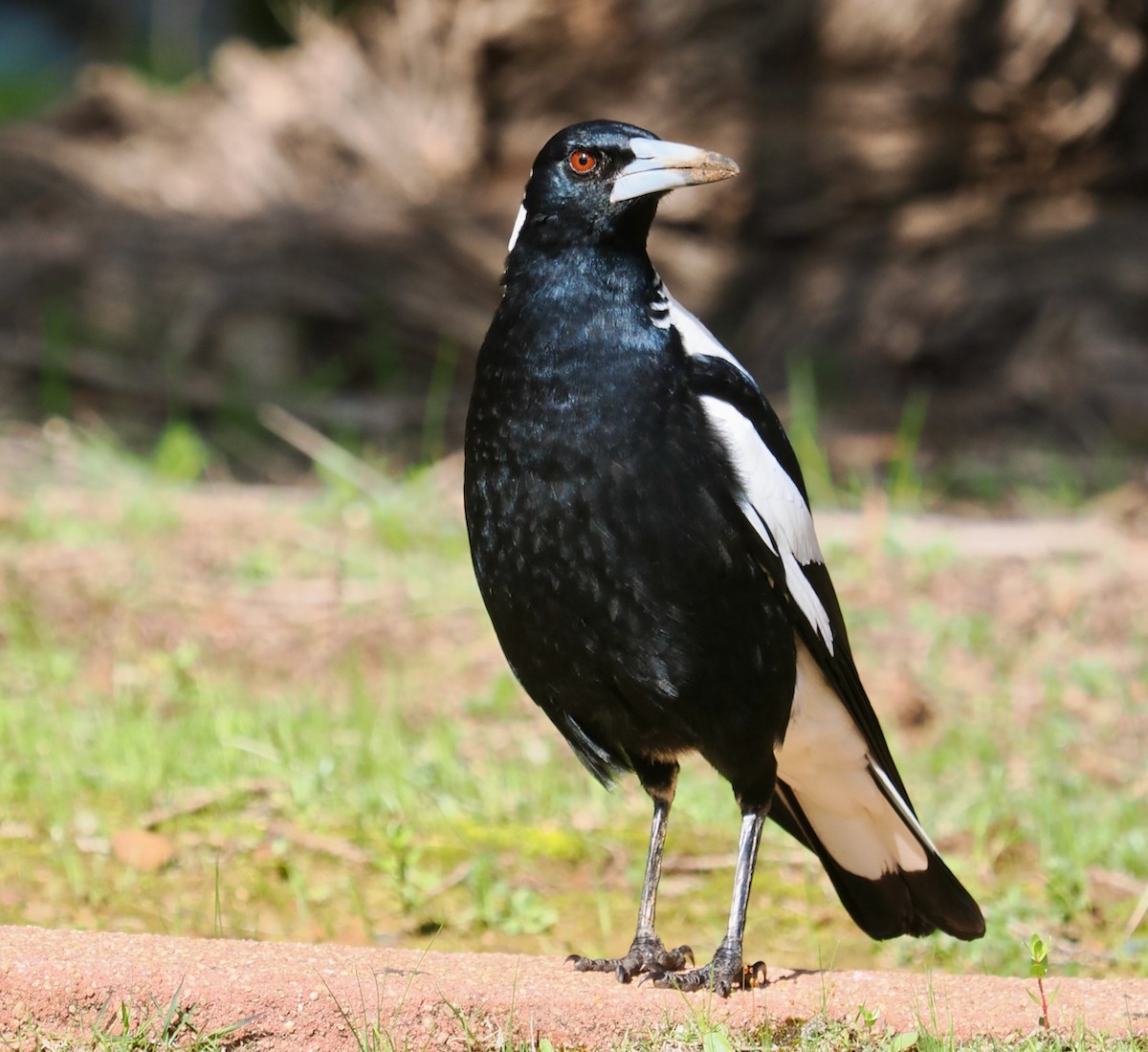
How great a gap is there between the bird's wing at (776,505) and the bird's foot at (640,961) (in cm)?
54

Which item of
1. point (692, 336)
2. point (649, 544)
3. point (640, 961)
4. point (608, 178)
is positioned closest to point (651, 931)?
point (640, 961)

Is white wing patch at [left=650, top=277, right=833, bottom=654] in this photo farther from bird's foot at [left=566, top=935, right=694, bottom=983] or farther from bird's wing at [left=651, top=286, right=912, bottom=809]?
bird's foot at [left=566, top=935, right=694, bottom=983]

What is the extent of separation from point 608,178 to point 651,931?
50.1 inches

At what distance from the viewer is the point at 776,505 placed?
106 inches

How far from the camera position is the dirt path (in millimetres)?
2174

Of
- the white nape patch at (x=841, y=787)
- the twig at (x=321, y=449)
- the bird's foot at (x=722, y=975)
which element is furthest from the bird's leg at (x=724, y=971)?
the twig at (x=321, y=449)

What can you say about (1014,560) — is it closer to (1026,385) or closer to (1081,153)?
(1026,385)

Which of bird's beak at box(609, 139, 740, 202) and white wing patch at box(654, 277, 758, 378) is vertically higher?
bird's beak at box(609, 139, 740, 202)

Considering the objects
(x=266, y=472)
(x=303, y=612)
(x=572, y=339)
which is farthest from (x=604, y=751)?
(x=266, y=472)

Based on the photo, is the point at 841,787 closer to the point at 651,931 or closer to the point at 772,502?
the point at 651,931

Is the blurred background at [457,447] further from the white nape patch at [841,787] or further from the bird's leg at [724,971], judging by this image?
the bird's leg at [724,971]

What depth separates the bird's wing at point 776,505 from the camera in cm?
264

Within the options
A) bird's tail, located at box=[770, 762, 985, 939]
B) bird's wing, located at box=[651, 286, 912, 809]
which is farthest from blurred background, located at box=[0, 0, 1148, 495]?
bird's wing, located at box=[651, 286, 912, 809]

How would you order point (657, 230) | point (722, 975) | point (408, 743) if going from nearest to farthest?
Answer: point (722, 975) < point (408, 743) < point (657, 230)
